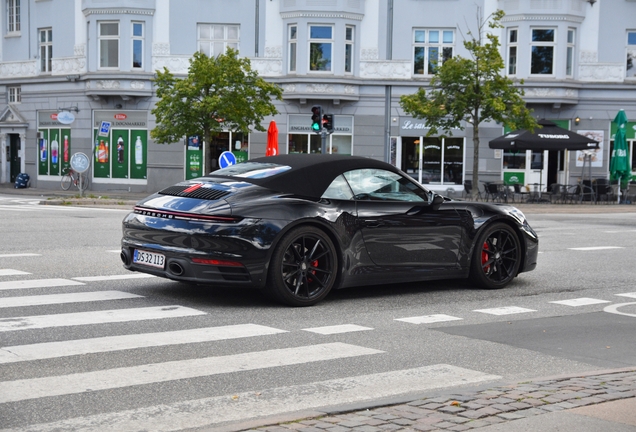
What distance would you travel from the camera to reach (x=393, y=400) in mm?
5480

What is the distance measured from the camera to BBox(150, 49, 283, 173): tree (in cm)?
3197

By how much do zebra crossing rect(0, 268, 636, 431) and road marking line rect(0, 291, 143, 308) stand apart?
0.03ft

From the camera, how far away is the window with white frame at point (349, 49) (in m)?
36.9

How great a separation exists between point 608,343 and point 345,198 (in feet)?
9.72

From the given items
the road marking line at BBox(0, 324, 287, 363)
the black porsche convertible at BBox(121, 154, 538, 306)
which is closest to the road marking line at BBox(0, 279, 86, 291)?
the black porsche convertible at BBox(121, 154, 538, 306)

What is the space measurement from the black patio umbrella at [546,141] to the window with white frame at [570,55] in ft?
16.1

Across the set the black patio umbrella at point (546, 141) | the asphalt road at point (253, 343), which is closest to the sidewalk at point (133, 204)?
the black patio umbrella at point (546, 141)

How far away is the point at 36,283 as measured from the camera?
391 inches

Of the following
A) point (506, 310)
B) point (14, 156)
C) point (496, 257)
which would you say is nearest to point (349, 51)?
point (14, 156)

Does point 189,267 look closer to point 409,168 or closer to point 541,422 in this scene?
point 541,422

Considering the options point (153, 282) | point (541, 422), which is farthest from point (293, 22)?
point (541, 422)

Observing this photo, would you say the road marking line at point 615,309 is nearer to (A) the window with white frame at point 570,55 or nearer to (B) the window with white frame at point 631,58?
(A) the window with white frame at point 570,55

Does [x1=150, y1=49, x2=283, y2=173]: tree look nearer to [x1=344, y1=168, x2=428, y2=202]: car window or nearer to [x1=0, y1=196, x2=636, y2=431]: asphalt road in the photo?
[x1=0, y1=196, x2=636, y2=431]: asphalt road

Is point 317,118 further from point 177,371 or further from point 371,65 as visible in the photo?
point 177,371
